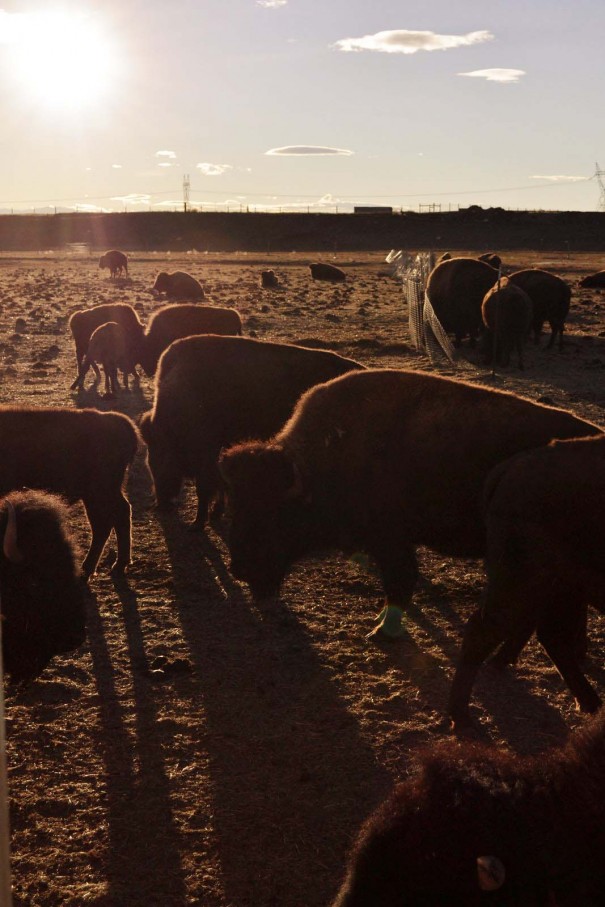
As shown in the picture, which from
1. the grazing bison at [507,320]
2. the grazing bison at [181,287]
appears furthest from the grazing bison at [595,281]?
the grazing bison at [507,320]

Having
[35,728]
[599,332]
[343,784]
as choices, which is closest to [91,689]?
[35,728]

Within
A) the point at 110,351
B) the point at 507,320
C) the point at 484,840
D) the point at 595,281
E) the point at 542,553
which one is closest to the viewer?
the point at 484,840

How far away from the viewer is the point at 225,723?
501 centimetres

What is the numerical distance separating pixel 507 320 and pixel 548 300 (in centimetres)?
309

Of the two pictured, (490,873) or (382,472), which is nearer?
(490,873)

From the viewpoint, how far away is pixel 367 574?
23.9 ft

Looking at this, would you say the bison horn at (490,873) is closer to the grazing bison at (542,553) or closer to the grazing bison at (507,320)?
the grazing bison at (542,553)

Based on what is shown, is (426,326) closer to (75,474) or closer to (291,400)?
(291,400)

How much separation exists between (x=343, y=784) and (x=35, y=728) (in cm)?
168

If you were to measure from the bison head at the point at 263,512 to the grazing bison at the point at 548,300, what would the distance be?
1505 cm

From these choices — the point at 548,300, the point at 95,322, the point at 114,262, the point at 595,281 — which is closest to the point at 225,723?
the point at 95,322

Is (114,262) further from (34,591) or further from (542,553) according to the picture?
(542,553)

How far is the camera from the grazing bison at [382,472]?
5.20 metres

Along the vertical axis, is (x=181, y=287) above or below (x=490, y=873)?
below
